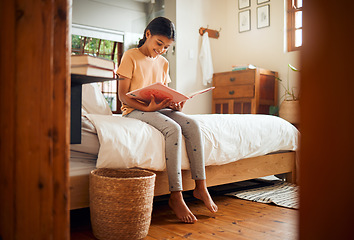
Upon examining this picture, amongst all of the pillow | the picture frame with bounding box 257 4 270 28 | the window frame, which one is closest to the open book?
the pillow

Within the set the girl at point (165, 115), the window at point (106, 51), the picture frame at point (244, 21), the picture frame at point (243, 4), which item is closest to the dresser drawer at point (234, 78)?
the picture frame at point (244, 21)

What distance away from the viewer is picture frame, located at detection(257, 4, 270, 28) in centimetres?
396

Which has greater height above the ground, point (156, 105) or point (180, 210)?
point (156, 105)

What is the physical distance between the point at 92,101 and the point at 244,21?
2894 mm

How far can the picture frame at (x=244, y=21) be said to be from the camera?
4168mm

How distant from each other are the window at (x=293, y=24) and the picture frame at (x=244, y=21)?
1.70ft

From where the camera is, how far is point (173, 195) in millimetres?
1609

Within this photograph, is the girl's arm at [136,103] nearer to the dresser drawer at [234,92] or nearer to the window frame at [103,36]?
the dresser drawer at [234,92]

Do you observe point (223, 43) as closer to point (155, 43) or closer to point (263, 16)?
point (263, 16)

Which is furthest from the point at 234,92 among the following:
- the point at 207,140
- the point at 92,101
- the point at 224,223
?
the point at 224,223

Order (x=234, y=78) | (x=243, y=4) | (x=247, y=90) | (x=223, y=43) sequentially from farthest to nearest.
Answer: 1. (x=223, y=43)
2. (x=243, y=4)
3. (x=234, y=78)
4. (x=247, y=90)

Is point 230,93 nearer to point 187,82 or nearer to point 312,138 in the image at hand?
point 187,82

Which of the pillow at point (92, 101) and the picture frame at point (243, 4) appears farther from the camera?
the picture frame at point (243, 4)

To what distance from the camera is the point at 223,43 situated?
4.44 metres
